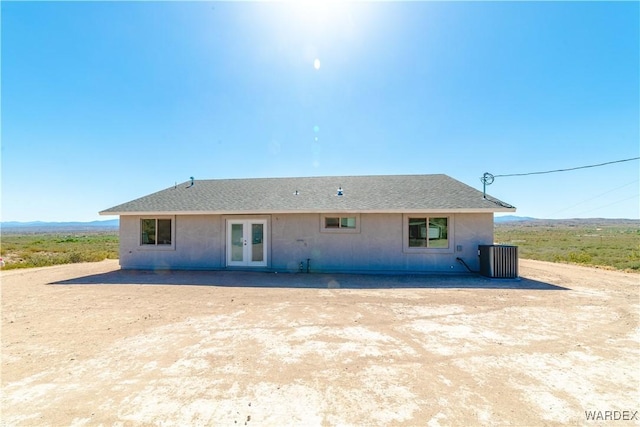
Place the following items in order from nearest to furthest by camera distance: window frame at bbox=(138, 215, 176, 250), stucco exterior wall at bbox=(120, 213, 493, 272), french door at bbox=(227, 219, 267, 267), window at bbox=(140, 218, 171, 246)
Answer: stucco exterior wall at bbox=(120, 213, 493, 272) < french door at bbox=(227, 219, 267, 267) < window frame at bbox=(138, 215, 176, 250) < window at bbox=(140, 218, 171, 246)

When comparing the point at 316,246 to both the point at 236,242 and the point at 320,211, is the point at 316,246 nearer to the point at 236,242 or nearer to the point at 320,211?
the point at 320,211

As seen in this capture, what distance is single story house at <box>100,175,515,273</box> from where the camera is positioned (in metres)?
11.5

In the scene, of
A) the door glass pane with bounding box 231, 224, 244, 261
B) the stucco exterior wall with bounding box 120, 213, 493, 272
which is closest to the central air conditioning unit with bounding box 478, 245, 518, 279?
the stucco exterior wall with bounding box 120, 213, 493, 272

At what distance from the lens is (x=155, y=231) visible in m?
13.0

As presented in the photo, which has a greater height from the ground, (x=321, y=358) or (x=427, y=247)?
(x=427, y=247)

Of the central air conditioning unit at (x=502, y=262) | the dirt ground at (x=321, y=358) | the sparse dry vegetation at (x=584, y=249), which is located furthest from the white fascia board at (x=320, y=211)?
the sparse dry vegetation at (x=584, y=249)

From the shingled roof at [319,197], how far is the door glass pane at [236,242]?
2.84 ft

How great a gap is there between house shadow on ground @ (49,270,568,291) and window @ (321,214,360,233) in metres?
1.77

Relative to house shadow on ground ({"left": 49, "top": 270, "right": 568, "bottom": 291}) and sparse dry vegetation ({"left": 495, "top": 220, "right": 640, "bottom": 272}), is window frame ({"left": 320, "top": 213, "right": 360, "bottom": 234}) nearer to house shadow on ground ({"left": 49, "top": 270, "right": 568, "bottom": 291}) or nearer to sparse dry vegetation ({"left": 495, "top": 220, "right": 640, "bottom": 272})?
house shadow on ground ({"left": 49, "top": 270, "right": 568, "bottom": 291})

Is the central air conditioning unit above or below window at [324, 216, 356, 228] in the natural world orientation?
below

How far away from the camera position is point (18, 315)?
6.51 m

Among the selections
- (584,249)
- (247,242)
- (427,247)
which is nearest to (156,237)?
(247,242)

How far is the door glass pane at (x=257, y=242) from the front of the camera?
40.7 ft

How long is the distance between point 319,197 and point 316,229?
166 centimetres
